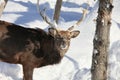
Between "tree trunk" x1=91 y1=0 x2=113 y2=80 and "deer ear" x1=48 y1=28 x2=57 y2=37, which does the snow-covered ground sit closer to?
"deer ear" x1=48 y1=28 x2=57 y2=37

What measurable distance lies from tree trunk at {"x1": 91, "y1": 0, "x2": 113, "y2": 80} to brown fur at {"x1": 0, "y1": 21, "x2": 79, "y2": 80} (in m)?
1.82

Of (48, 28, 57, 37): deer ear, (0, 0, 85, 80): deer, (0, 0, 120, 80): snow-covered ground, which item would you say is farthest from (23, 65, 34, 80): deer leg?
(48, 28, 57, 37): deer ear

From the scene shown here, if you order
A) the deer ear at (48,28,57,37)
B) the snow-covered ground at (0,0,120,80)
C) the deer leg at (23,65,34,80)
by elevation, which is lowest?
the snow-covered ground at (0,0,120,80)

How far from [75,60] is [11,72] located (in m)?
2.05

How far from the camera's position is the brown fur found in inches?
419

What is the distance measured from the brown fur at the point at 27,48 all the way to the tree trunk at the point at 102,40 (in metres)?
1.82

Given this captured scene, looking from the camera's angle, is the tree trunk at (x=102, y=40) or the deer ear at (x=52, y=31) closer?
the tree trunk at (x=102, y=40)

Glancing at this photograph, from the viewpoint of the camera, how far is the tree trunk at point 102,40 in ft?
28.4

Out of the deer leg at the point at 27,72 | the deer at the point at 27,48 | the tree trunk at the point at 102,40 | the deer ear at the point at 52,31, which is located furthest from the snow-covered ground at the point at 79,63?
the tree trunk at the point at 102,40

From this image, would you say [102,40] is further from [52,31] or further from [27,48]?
[27,48]

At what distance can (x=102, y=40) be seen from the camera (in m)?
8.79

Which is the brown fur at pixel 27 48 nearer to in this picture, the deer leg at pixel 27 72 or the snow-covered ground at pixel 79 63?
the deer leg at pixel 27 72

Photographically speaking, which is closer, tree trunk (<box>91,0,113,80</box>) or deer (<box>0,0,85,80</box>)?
tree trunk (<box>91,0,113,80</box>)

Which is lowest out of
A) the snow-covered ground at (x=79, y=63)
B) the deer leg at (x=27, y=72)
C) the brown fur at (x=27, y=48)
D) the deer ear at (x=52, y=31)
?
the snow-covered ground at (x=79, y=63)
